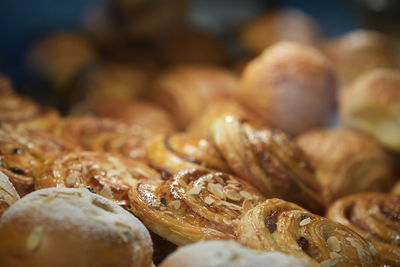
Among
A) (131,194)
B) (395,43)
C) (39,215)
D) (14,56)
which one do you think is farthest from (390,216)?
(14,56)

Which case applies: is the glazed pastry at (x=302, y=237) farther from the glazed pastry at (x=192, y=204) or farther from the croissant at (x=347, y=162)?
the croissant at (x=347, y=162)

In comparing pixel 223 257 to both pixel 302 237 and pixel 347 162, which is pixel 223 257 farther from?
pixel 347 162

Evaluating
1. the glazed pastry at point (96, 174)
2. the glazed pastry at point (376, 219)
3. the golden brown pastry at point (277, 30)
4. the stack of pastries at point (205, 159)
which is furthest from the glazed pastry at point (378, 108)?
the glazed pastry at point (96, 174)

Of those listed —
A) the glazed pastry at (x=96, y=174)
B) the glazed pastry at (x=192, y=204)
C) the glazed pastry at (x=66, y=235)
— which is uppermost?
the glazed pastry at (x=66, y=235)

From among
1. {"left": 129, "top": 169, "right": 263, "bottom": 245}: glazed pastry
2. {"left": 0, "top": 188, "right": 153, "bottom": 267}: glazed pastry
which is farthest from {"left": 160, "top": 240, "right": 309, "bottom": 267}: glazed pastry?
{"left": 129, "top": 169, "right": 263, "bottom": 245}: glazed pastry

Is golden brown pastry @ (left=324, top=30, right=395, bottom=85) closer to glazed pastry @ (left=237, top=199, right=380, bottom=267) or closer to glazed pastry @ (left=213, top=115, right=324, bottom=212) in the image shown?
glazed pastry @ (left=213, top=115, right=324, bottom=212)
